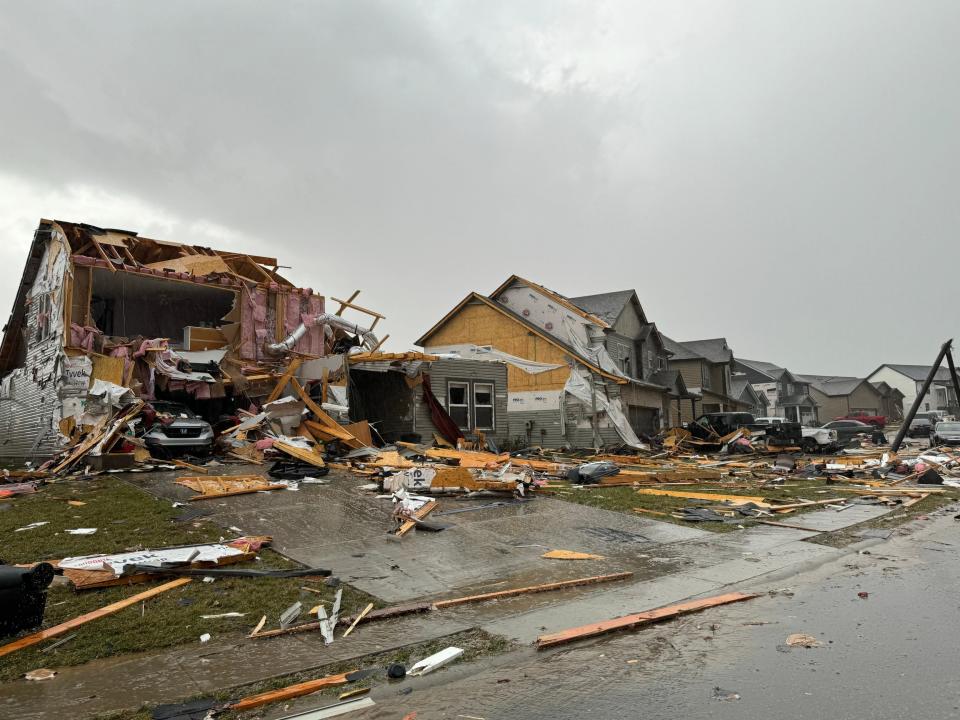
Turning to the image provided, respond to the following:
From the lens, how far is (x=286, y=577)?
602cm

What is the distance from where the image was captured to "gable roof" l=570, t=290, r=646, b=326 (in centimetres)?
3322

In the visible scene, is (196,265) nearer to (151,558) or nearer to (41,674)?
(151,558)

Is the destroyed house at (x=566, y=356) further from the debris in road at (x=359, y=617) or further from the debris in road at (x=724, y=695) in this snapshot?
the debris in road at (x=724, y=695)

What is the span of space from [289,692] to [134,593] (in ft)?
8.18

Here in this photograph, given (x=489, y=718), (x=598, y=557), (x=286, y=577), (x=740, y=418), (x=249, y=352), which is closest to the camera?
(x=489, y=718)

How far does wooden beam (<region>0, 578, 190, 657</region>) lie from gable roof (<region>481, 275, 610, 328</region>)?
27.2 meters

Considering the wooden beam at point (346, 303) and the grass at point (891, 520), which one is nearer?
the grass at point (891, 520)

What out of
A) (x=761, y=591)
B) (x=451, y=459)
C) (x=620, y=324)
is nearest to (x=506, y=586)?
(x=761, y=591)

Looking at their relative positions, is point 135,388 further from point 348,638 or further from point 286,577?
point 348,638

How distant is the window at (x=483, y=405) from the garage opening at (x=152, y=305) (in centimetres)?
906

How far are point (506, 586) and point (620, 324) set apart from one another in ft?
95.2

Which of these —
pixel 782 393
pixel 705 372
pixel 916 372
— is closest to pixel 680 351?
pixel 705 372

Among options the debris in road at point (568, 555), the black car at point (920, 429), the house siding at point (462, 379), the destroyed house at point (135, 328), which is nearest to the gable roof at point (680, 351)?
the black car at point (920, 429)

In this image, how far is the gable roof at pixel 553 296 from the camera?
3150 cm
